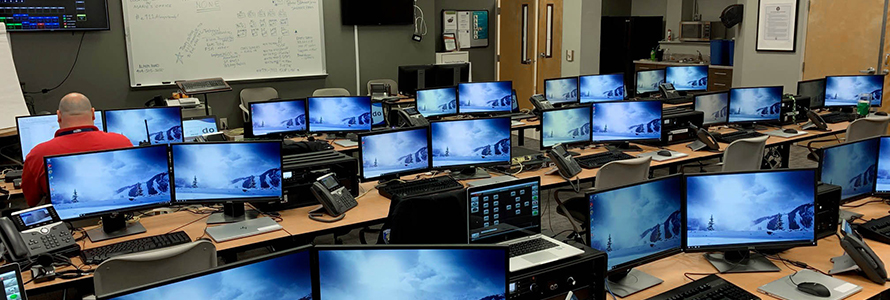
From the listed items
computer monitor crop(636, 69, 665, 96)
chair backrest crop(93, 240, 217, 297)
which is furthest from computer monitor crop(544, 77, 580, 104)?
chair backrest crop(93, 240, 217, 297)

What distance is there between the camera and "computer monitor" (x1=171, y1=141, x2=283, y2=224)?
3475 millimetres

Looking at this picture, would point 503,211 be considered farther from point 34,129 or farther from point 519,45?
point 519,45

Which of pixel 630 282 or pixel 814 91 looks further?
pixel 814 91

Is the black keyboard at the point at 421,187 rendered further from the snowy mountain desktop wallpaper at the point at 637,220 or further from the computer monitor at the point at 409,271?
the computer monitor at the point at 409,271

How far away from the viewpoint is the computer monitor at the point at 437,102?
666cm

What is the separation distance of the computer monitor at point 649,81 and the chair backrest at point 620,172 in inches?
151

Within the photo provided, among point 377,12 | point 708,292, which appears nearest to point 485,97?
point 377,12

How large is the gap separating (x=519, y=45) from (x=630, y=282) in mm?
8788

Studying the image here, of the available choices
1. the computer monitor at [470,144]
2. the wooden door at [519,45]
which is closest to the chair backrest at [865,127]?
the computer monitor at [470,144]

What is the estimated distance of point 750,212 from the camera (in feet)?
9.14

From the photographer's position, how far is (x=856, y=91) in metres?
6.95

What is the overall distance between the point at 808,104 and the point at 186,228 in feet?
19.7

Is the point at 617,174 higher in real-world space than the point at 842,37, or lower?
lower

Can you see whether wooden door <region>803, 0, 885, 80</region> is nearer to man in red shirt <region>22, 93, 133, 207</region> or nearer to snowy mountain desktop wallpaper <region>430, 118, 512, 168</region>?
snowy mountain desktop wallpaper <region>430, 118, 512, 168</region>
